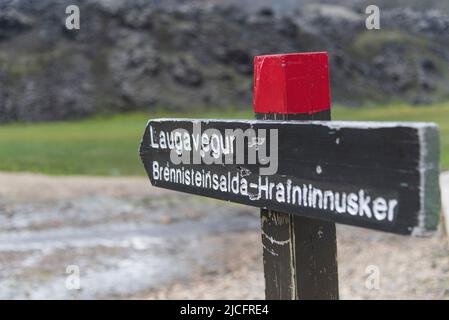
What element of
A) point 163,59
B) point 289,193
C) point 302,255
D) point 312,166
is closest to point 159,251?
point 302,255

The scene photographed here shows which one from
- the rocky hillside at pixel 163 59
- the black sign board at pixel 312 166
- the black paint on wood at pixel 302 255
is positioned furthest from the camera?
the rocky hillside at pixel 163 59

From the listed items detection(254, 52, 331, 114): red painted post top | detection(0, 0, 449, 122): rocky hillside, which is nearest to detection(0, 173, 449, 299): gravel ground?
detection(254, 52, 331, 114): red painted post top

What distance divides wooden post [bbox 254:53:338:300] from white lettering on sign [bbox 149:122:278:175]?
A: 5.2 inches

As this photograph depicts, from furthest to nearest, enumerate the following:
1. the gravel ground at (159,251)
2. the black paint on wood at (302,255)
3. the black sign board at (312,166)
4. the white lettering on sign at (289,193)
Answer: the gravel ground at (159,251)
the black paint on wood at (302,255)
the white lettering on sign at (289,193)
the black sign board at (312,166)

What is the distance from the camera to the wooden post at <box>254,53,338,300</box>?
2730mm

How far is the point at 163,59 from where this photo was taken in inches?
2008

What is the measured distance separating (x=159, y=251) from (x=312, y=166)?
710 cm

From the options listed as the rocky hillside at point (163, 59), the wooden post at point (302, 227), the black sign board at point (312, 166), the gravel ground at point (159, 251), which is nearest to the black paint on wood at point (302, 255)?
the wooden post at point (302, 227)

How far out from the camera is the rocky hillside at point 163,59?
46.9m

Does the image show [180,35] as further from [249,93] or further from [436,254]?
[436,254]

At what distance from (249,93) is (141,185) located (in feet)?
116

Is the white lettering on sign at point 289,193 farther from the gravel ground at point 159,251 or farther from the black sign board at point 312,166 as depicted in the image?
the gravel ground at point 159,251

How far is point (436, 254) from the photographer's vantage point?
7.66m
